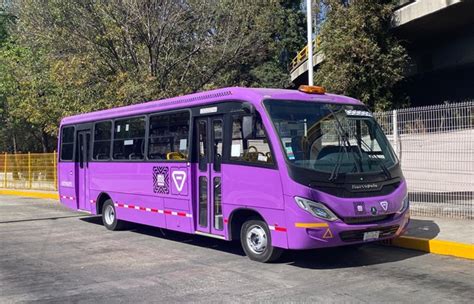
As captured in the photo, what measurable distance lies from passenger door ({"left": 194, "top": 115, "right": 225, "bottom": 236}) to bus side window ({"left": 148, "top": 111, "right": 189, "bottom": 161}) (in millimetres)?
382

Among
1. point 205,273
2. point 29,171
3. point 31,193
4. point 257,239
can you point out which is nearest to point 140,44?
point 31,193

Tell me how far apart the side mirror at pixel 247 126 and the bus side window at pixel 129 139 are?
336 centimetres

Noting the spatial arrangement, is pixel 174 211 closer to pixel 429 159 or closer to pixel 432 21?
pixel 429 159

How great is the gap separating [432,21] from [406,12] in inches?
38.9

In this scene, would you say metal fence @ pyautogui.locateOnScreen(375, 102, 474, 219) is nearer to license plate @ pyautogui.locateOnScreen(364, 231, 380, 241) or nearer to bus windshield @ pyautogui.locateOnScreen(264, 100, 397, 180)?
bus windshield @ pyautogui.locateOnScreen(264, 100, 397, 180)

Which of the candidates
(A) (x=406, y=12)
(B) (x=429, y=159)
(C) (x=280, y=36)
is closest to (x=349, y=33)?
(A) (x=406, y=12)

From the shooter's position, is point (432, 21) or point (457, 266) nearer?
point (457, 266)

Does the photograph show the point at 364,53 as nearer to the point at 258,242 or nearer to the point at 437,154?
the point at 437,154

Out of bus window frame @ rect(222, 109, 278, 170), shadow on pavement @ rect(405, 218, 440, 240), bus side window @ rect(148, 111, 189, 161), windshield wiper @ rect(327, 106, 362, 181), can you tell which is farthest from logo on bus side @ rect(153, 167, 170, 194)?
shadow on pavement @ rect(405, 218, 440, 240)

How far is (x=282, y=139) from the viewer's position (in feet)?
25.5

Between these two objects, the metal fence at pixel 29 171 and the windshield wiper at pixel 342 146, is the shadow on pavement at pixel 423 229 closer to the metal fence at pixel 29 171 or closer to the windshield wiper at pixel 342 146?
the windshield wiper at pixel 342 146

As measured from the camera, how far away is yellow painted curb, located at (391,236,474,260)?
862cm

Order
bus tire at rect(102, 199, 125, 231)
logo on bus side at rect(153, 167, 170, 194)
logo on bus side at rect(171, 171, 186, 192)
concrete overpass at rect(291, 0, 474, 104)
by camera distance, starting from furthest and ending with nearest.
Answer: concrete overpass at rect(291, 0, 474, 104) → bus tire at rect(102, 199, 125, 231) → logo on bus side at rect(153, 167, 170, 194) → logo on bus side at rect(171, 171, 186, 192)

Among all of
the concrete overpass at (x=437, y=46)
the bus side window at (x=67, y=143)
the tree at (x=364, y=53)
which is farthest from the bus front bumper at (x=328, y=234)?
the tree at (x=364, y=53)
